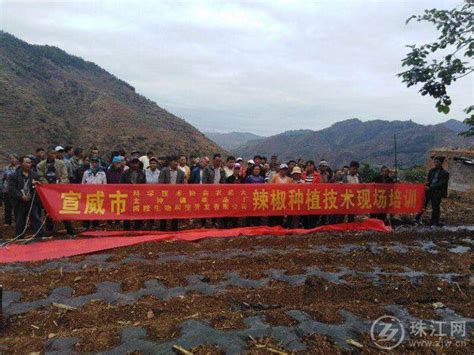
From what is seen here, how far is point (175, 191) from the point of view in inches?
310

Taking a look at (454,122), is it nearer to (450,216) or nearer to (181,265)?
(450,216)

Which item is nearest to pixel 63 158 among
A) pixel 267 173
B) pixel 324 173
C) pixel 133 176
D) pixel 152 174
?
pixel 133 176

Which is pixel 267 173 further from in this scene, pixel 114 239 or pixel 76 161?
pixel 76 161

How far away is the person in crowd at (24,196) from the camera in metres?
6.91

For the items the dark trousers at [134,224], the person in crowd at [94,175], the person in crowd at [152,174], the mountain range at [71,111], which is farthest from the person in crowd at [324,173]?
the mountain range at [71,111]

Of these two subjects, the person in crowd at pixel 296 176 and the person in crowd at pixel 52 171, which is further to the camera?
the person in crowd at pixel 296 176

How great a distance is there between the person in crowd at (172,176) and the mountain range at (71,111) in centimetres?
2033

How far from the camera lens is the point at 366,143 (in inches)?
2431

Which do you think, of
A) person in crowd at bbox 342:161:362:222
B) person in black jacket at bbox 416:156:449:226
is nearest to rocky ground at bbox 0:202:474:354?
person in crowd at bbox 342:161:362:222

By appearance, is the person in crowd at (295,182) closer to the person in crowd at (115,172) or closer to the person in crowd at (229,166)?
the person in crowd at (229,166)

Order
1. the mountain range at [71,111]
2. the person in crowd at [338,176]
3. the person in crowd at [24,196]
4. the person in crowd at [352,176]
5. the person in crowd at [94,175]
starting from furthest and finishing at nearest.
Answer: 1. the mountain range at [71,111]
2. the person in crowd at [338,176]
3. the person in crowd at [352,176]
4. the person in crowd at [94,175]
5. the person in crowd at [24,196]

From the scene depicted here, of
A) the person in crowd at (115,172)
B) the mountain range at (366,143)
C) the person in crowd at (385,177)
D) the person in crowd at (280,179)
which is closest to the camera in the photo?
the person in crowd at (115,172)

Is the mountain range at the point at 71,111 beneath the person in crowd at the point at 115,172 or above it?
above

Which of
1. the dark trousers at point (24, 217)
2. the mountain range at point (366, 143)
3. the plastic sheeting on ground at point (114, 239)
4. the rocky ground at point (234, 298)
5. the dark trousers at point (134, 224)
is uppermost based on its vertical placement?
the mountain range at point (366, 143)
